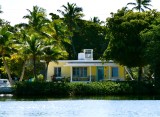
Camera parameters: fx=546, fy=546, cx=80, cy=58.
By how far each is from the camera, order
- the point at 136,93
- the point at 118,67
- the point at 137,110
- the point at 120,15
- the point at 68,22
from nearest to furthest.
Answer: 1. the point at 137,110
2. the point at 136,93
3. the point at 120,15
4. the point at 118,67
5. the point at 68,22

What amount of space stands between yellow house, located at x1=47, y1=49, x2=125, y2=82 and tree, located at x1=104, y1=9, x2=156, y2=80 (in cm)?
545

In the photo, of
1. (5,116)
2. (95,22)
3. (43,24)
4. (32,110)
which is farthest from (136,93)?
(95,22)

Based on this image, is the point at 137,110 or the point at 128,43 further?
the point at 128,43

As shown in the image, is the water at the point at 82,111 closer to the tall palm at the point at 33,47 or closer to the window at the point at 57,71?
the tall palm at the point at 33,47

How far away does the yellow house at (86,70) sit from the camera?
68.5 meters

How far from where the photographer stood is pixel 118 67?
Answer: 7038cm

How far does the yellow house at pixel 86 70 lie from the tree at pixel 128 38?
215 inches

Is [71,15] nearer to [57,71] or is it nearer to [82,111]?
[57,71]

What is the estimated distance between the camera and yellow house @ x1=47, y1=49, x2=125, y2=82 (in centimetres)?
6850

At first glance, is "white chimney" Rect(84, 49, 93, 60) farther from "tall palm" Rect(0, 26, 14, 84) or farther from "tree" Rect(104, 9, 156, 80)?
"tall palm" Rect(0, 26, 14, 84)

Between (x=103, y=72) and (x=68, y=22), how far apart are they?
52.6ft

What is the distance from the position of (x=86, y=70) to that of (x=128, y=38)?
996 centimetres

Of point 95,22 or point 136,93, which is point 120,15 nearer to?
point 136,93

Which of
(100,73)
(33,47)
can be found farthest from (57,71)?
(33,47)
